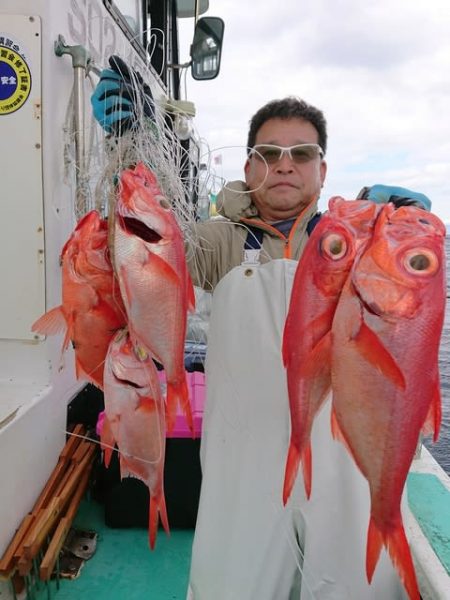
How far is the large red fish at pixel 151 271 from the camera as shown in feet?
4.68

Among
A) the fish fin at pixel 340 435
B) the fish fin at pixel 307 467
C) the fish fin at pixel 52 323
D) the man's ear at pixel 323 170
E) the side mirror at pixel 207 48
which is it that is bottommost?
the fish fin at pixel 307 467

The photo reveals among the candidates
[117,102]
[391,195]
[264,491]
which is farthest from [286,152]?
[264,491]

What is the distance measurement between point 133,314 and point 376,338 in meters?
0.69

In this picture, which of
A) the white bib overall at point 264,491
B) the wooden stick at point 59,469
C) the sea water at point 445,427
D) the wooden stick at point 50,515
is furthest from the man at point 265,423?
the sea water at point 445,427

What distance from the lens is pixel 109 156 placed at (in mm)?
2061

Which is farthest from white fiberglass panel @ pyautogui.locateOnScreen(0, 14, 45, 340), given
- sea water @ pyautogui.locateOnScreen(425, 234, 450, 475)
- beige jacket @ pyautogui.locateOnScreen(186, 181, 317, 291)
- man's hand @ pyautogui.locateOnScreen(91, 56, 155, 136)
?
sea water @ pyautogui.locateOnScreen(425, 234, 450, 475)

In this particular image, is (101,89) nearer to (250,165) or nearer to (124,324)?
(250,165)

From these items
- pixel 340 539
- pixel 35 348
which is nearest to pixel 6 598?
→ pixel 35 348

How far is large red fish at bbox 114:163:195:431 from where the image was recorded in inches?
56.2

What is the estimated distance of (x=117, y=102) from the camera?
1.96 metres

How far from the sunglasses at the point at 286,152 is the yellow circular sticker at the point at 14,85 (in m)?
1.47

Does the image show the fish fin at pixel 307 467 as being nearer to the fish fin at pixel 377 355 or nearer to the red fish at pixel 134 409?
the fish fin at pixel 377 355

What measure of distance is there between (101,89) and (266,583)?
2.13 metres

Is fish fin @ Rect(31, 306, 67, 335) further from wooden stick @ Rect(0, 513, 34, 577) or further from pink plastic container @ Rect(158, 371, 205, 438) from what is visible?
wooden stick @ Rect(0, 513, 34, 577)
